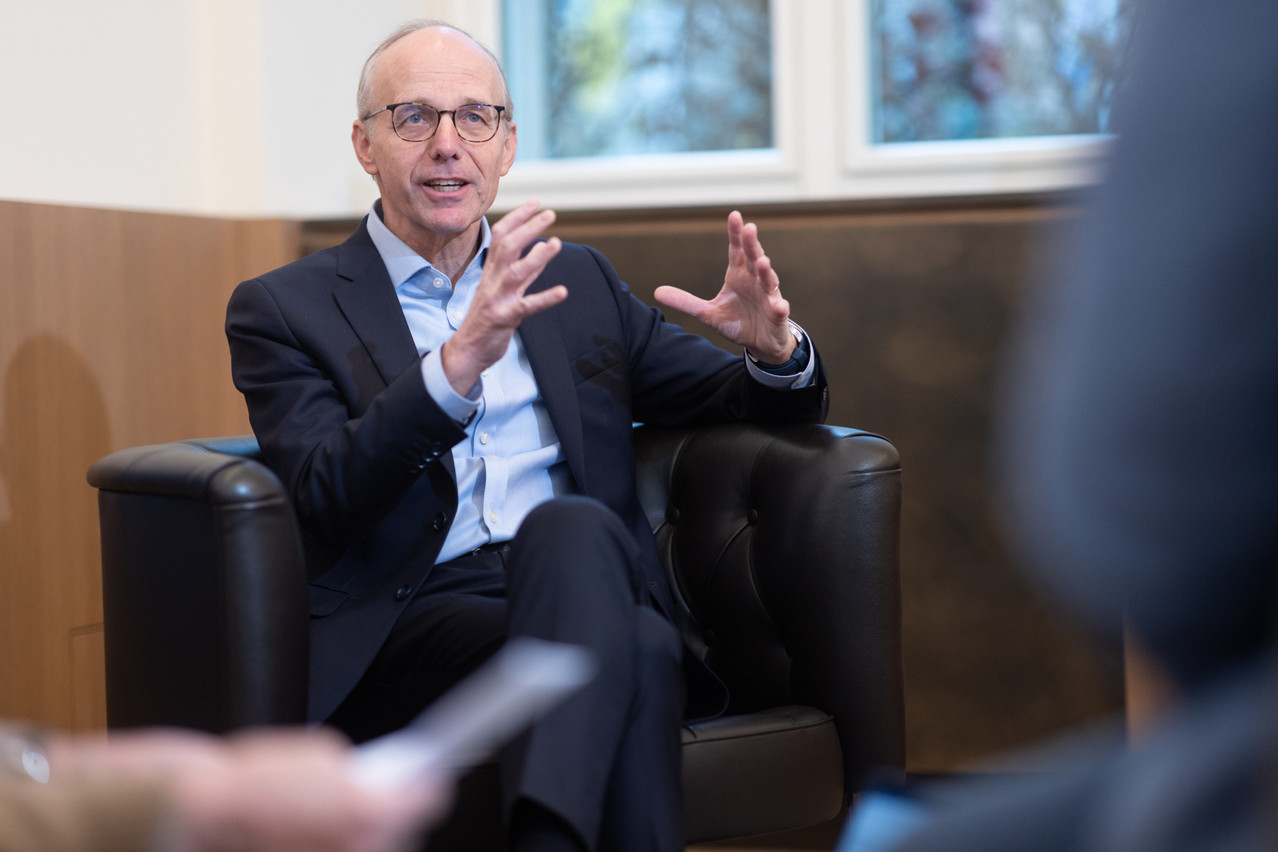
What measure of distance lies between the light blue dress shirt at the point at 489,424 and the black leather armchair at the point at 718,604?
0.20m

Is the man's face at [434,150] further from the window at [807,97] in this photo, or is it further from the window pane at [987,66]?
the window pane at [987,66]

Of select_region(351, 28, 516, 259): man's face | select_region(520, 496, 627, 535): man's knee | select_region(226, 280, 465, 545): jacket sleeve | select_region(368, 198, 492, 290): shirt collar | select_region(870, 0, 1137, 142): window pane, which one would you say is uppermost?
select_region(870, 0, 1137, 142): window pane

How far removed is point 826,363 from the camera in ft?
7.89

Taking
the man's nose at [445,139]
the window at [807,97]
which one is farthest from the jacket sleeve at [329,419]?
the window at [807,97]

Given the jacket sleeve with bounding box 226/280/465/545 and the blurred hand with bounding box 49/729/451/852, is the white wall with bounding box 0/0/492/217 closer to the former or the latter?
the jacket sleeve with bounding box 226/280/465/545

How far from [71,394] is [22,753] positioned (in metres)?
1.38

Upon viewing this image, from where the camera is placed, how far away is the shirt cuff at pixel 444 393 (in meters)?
1.47

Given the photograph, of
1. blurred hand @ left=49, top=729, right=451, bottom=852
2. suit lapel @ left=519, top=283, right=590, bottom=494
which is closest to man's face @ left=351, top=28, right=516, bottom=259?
suit lapel @ left=519, top=283, right=590, bottom=494

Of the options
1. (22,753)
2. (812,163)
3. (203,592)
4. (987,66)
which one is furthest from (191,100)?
(22,753)

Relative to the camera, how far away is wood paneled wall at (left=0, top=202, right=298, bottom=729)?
6.31ft

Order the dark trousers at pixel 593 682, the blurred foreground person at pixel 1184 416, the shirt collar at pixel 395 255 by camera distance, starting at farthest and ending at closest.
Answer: the shirt collar at pixel 395 255 → the dark trousers at pixel 593 682 → the blurred foreground person at pixel 1184 416

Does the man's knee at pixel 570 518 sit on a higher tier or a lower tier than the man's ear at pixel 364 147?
lower

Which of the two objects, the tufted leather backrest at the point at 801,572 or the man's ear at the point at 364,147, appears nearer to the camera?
the tufted leather backrest at the point at 801,572

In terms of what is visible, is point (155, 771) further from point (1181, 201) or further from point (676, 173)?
point (676, 173)
